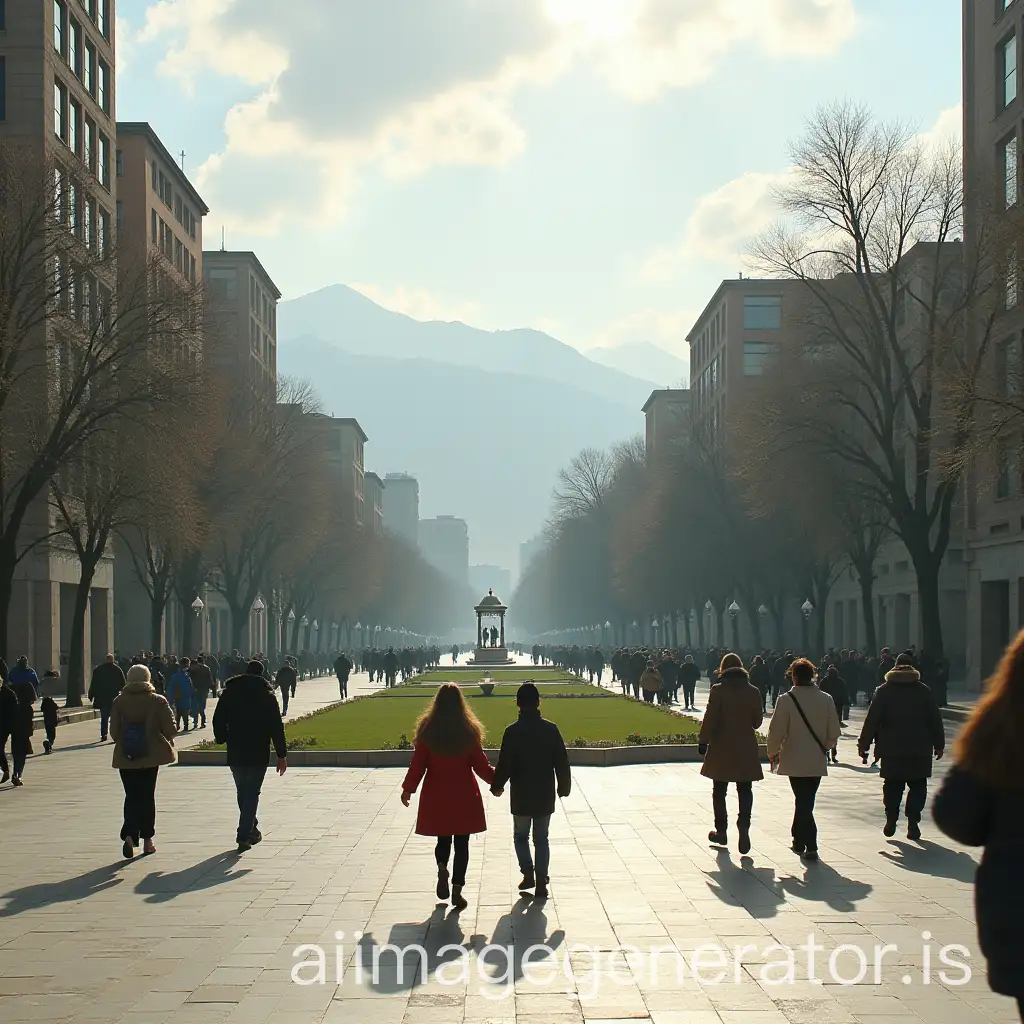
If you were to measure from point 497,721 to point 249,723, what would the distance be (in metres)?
19.6

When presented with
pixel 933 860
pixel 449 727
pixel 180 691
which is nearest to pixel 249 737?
pixel 449 727

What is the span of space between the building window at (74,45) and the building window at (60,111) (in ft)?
4.47

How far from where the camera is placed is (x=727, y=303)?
97.5 meters

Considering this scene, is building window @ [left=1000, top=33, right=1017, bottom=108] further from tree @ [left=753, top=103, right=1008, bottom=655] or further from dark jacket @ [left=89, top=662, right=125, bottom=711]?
dark jacket @ [left=89, top=662, right=125, bottom=711]

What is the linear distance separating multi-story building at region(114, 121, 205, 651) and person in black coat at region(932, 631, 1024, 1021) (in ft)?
201

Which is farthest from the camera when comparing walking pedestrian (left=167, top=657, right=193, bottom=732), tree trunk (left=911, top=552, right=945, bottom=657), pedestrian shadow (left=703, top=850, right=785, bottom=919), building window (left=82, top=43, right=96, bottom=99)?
building window (left=82, top=43, right=96, bottom=99)

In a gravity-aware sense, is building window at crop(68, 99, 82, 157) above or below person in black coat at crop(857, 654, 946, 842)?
above

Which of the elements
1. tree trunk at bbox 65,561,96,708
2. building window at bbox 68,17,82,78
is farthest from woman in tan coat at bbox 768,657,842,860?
building window at bbox 68,17,82,78

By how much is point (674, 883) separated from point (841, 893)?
1360 mm

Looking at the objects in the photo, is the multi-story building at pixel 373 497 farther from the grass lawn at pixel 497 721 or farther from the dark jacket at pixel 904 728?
the dark jacket at pixel 904 728

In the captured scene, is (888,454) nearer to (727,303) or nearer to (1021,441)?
(1021,441)

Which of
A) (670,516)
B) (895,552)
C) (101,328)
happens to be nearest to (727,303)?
(670,516)

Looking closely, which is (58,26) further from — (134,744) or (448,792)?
(448,792)

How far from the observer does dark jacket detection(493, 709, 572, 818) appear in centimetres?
1152
